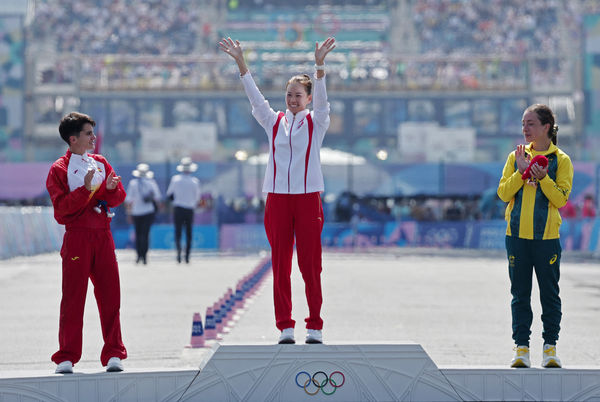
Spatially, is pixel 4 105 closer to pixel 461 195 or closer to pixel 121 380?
pixel 461 195

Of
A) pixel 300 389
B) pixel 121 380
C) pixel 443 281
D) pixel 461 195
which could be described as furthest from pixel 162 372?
pixel 461 195

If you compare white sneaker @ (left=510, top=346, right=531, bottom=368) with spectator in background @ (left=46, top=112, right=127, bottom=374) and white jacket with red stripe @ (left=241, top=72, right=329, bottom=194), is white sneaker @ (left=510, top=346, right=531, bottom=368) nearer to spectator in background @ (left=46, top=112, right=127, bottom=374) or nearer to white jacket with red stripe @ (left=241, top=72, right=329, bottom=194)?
white jacket with red stripe @ (left=241, top=72, right=329, bottom=194)

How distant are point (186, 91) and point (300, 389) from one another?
153ft

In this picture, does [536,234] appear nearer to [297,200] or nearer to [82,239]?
[297,200]

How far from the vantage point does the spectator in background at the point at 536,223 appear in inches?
273

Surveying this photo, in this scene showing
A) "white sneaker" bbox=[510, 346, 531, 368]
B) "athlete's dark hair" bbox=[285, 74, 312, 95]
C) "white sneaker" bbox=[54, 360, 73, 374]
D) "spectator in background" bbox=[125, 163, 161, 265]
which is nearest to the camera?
"white sneaker" bbox=[54, 360, 73, 374]

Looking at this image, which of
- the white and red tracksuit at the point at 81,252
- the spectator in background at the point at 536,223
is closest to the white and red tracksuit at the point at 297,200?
the white and red tracksuit at the point at 81,252

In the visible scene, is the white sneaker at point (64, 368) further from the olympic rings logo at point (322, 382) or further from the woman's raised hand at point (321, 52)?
the woman's raised hand at point (321, 52)

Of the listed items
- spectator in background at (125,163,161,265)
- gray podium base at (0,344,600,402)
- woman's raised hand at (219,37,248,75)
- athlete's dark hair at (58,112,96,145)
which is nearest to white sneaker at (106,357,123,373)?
gray podium base at (0,344,600,402)

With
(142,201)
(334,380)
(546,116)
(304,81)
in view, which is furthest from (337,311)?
(142,201)

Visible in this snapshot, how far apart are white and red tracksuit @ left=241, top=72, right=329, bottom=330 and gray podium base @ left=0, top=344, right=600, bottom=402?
564 mm

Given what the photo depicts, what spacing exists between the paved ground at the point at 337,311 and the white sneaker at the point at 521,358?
2.20ft

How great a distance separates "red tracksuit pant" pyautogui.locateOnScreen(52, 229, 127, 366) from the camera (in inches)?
269

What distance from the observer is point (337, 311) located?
13281 mm
